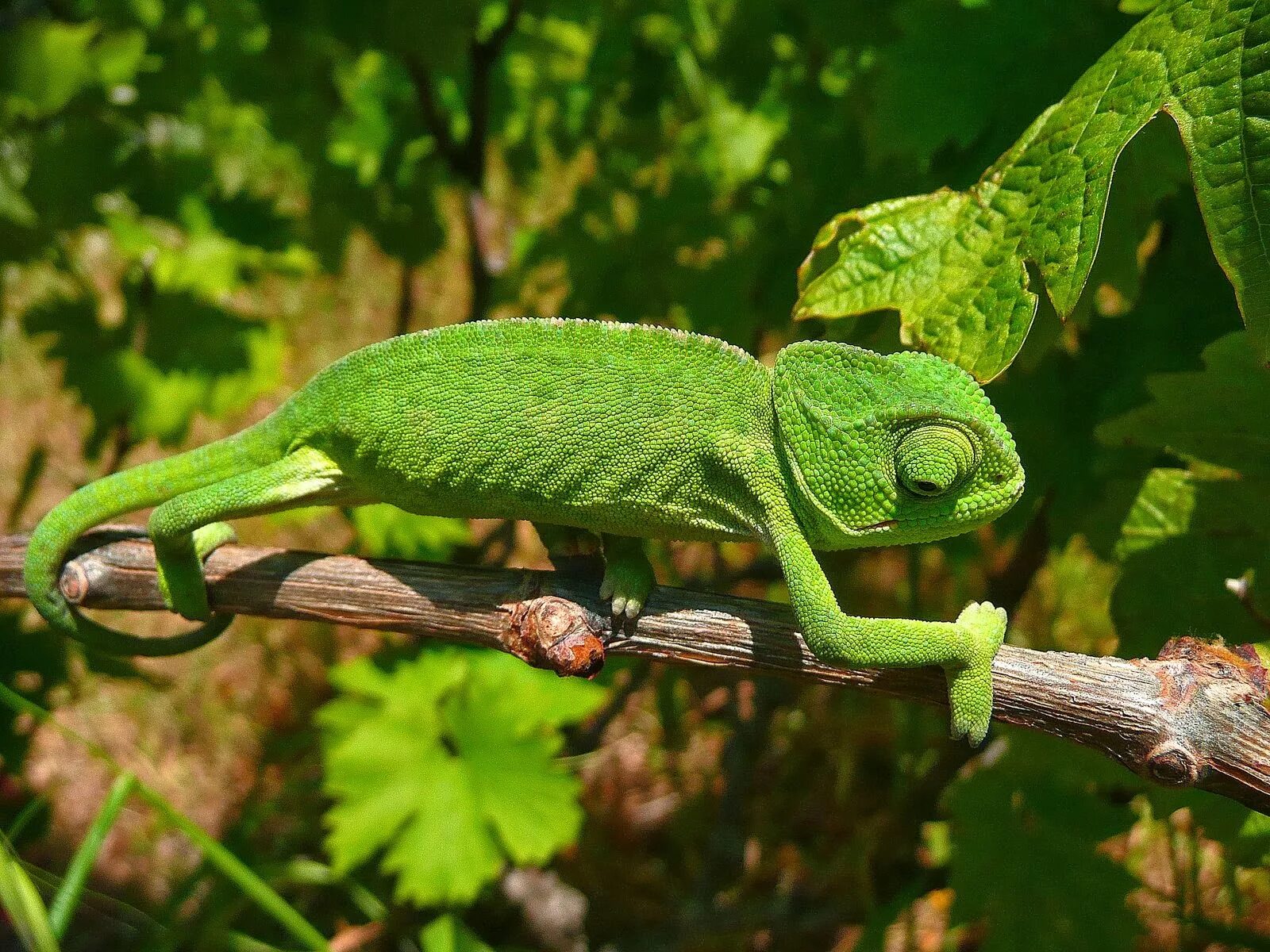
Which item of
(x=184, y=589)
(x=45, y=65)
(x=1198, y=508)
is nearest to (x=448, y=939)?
(x=184, y=589)

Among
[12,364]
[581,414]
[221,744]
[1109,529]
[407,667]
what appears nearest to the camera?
[581,414]

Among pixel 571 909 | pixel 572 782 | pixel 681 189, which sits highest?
pixel 681 189

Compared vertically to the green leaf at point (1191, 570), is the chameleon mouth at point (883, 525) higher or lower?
higher

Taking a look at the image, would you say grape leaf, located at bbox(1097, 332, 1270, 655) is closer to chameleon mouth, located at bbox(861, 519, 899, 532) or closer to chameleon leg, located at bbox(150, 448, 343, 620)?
chameleon mouth, located at bbox(861, 519, 899, 532)

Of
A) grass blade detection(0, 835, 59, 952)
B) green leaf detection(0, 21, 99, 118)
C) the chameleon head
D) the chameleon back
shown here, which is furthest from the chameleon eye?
green leaf detection(0, 21, 99, 118)

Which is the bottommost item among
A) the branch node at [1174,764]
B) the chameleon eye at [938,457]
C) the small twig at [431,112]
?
the branch node at [1174,764]

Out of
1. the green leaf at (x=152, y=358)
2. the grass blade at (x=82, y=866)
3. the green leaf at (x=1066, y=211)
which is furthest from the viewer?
the green leaf at (x=152, y=358)

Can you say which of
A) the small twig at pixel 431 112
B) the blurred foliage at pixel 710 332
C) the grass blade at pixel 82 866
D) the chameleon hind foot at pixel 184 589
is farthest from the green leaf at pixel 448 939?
the small twig at pixel 431 112

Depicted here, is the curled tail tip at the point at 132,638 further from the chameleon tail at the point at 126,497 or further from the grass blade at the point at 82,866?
the grass blade at the point at 82,866

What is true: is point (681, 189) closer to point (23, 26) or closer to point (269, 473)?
point (269, 473)

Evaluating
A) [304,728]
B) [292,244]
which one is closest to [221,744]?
[304,728]
